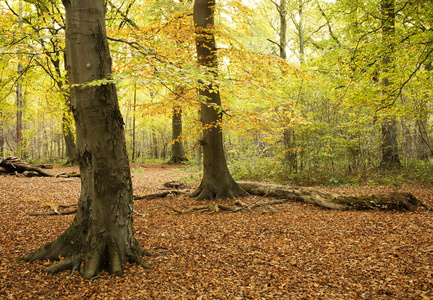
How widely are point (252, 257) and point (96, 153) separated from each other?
2693mm

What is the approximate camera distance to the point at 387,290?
9.70 ft

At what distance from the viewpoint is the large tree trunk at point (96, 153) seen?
3.43 meters

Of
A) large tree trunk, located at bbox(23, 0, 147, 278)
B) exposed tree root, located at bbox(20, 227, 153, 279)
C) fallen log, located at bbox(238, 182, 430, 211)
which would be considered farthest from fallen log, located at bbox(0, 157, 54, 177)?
fallen log, located at bbox(238, 182, 430, 211)

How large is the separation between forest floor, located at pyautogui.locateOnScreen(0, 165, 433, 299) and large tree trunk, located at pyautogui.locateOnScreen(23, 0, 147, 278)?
0.75ft

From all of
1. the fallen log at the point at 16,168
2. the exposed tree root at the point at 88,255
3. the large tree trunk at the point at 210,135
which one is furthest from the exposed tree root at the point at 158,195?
the fallen log at the point at 16,168

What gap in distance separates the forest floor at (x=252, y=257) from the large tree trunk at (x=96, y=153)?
23 centimetres

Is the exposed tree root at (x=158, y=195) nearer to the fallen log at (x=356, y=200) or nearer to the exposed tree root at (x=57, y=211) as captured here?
the exposed tree root at (x=57, y=211)

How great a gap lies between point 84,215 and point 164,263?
1.32 metres

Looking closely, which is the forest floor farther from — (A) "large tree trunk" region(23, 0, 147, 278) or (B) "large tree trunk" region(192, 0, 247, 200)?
(B) "large tree trunk" region(192, 0, 247, 200)

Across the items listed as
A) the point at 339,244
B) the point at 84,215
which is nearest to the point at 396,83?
the point at 339,244

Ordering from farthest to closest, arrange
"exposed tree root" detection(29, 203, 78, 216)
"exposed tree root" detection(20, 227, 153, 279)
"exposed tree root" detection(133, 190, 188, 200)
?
"exposed tree root" detection(133, 190, 188, 200)
"exposed tree root" detection(29, 203, 78, 216)
"exposed tree root" detection(20, 227, 153, 279)

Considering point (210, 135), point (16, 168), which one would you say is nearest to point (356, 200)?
point (210, 135)

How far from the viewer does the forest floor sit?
9.98ft

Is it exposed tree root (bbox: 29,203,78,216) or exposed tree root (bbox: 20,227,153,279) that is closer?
exposed tree root (bbox: 20,227,153,279)
